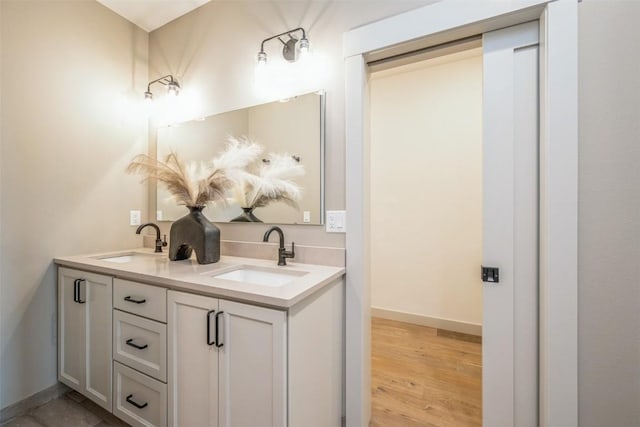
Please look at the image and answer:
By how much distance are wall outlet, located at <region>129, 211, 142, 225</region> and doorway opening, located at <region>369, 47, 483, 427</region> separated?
2216 millimetres

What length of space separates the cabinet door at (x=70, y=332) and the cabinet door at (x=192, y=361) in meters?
0.81

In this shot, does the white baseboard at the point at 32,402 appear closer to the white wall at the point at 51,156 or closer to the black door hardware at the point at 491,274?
the white wall at the point at 51,156

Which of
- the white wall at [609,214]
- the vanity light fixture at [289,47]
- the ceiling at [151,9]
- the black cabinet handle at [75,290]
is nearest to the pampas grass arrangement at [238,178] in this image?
the vanity light fixture at [289,47]

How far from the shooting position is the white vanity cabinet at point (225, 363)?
1.01m

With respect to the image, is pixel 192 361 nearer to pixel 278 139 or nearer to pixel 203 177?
pixel 203 177

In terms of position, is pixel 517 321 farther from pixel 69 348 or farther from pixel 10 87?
pixel 10 87

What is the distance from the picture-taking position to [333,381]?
1375mm

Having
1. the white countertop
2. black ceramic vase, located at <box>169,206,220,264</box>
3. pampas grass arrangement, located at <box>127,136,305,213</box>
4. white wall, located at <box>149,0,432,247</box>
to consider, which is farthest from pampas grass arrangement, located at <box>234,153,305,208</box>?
the white countertop

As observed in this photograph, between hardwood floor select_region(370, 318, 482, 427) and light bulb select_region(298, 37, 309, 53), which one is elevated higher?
light bulb select_region(298, 37, 309, 53)

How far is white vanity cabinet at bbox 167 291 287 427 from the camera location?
101 cm

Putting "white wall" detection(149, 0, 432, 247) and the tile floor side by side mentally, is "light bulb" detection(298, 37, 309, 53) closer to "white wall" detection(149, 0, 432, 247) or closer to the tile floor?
"white wall" detection(149, 0, 432, 247)

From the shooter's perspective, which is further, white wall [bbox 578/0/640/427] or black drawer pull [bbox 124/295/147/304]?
black drawer pull [bbox 124/295/147/304]

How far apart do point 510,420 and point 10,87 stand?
3.14 meters

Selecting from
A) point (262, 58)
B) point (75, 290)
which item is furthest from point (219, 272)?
point (262, 58)
